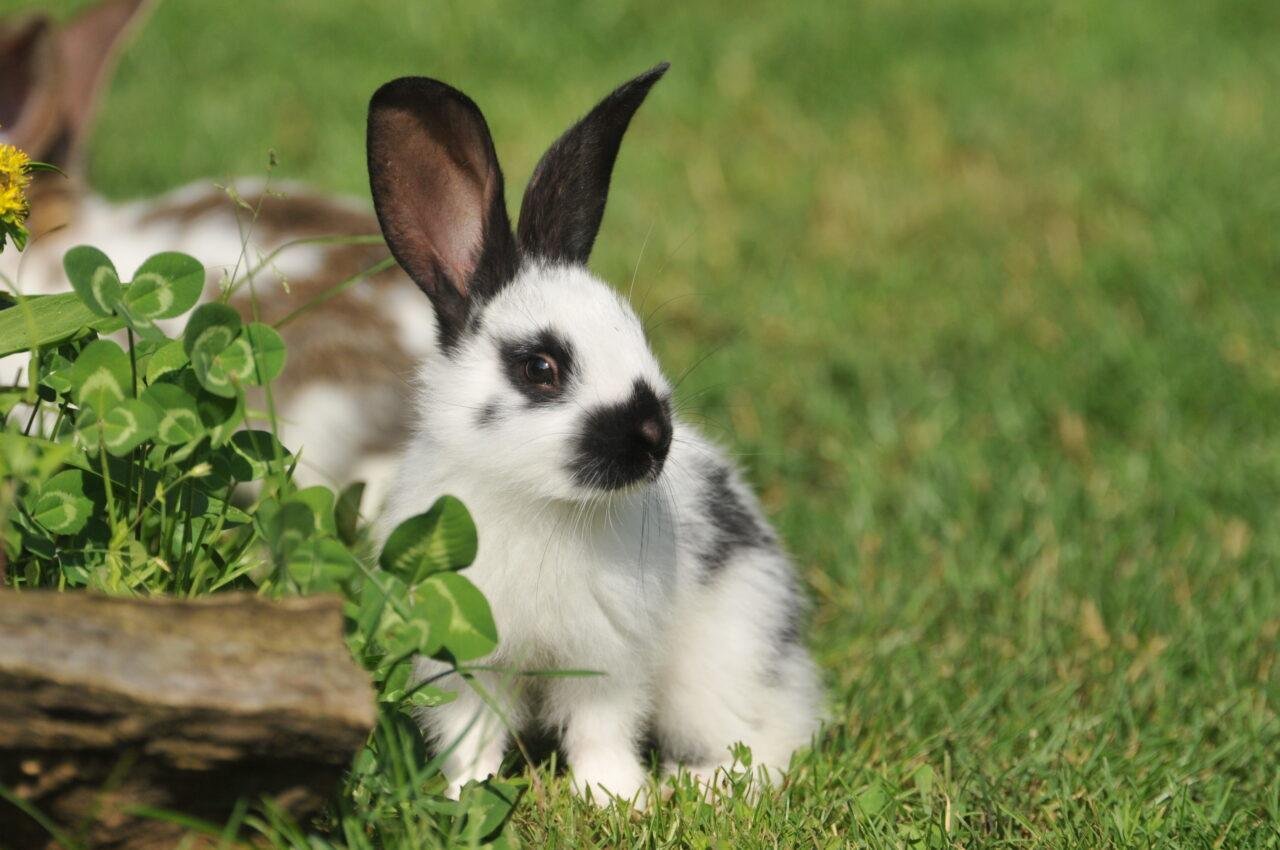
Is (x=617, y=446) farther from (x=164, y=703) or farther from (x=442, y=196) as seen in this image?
(x=164, y=703)

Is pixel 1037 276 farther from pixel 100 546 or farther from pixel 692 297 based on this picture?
pixel 100 546

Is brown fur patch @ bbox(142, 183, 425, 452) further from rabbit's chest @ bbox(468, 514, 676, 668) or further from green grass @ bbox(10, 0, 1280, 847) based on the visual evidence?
rabbit's chest @ bbox(468, 514, 676, 668)

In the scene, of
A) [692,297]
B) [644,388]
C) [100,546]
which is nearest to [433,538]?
[644,388]

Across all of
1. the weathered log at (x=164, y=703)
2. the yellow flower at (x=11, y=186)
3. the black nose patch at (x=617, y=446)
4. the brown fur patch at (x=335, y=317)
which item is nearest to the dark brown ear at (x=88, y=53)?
the brown fur patch at (x=335, y=317)

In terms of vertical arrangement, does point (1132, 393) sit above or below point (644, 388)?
below

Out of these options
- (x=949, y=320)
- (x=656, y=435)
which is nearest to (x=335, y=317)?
(x=656, y=435)

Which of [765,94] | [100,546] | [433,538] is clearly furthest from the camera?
[765,94]
